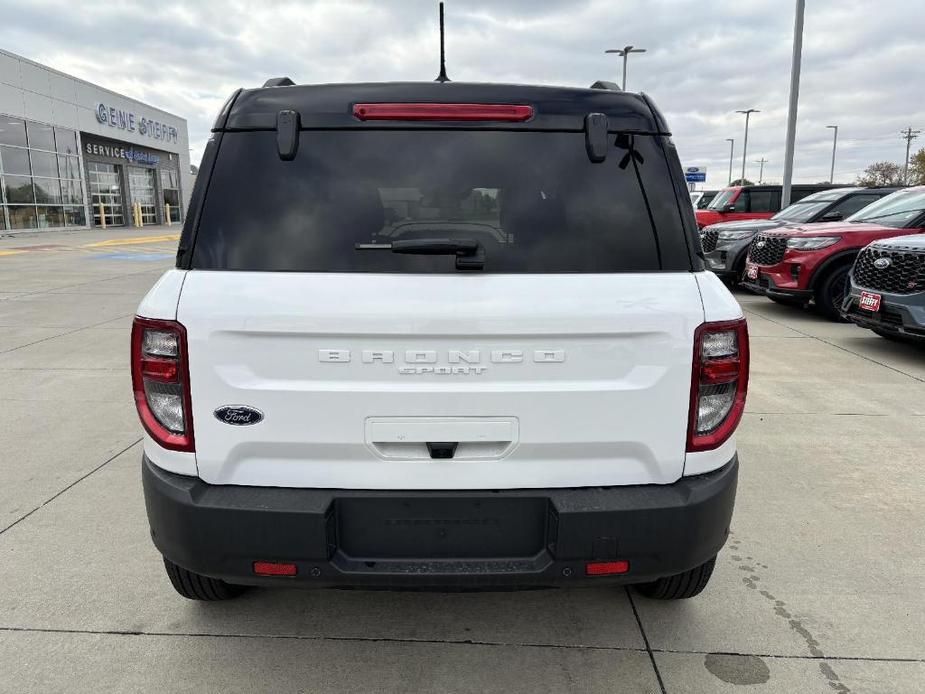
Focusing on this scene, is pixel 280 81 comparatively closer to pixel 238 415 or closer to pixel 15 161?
pixel 238 415

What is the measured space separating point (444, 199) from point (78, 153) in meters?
33.5

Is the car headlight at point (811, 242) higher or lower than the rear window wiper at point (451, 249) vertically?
lower

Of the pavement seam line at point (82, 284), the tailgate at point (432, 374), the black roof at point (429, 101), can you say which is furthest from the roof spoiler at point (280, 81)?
the pavement seam line at point (82, 284)

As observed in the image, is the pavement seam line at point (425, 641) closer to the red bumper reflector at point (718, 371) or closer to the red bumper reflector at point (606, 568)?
the red bumper reflector at point (606, 568)

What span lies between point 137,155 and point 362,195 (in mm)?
40174

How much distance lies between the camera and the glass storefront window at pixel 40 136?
87.5ft

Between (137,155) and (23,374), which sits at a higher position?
(137,155)

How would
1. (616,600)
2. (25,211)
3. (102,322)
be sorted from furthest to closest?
1. (25,211)
2. (102,322)
3. (616,600)

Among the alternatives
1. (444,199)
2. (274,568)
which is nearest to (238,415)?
(274,568)

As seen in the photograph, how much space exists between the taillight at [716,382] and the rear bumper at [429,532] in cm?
21

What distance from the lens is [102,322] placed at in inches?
347

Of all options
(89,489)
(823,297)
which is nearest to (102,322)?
(89,489)

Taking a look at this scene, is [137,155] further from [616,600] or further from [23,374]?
[616,600]

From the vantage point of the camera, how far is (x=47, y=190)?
28062mm
